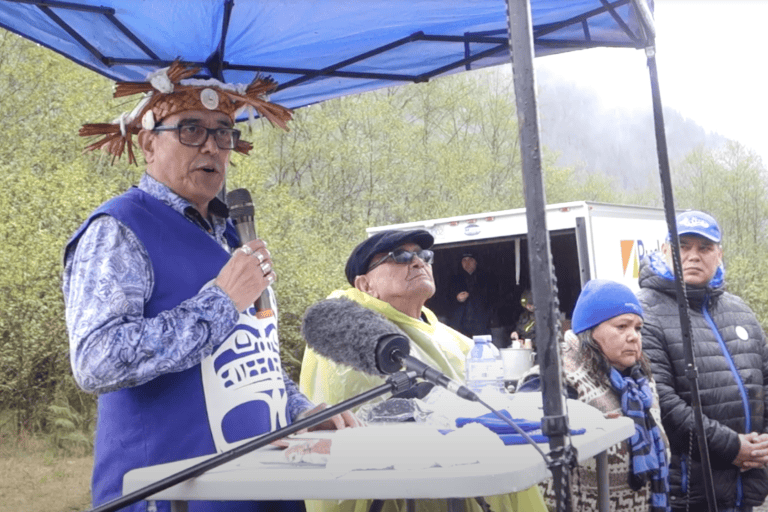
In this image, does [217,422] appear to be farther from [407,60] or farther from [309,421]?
[407,60]

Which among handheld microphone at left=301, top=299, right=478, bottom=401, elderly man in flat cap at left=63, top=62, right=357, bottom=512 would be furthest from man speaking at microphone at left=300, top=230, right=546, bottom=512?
handheld microphone at left=301, top=299, right=478, bottom=401

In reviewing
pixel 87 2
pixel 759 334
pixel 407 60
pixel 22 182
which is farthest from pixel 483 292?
pixel 87 2

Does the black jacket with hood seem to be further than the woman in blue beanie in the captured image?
Yes

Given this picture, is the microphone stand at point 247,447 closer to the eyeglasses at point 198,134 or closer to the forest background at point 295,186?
the eyeglasses at point 198,134

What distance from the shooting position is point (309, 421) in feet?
5.70

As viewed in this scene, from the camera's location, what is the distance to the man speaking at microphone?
3.06 meters

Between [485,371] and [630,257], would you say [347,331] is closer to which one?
[485,371]

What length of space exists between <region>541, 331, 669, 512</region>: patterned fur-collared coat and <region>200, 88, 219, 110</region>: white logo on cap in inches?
64.5

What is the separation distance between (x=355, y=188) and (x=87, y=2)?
2390cm

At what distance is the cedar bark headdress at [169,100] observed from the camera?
260cm

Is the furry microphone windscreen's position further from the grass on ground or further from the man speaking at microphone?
the grass on ground

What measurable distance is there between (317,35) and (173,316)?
1.54 m

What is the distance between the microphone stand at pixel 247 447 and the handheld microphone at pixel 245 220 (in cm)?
71

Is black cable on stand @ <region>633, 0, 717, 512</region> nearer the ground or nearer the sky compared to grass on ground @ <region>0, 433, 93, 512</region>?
nearer the sky
